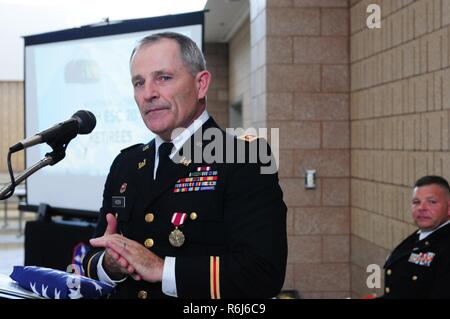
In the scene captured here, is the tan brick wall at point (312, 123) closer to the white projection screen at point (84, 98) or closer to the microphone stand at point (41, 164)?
the white projection screen at point (84, 98)

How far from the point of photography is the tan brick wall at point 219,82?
29.5ft

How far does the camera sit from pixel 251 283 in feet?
3.62

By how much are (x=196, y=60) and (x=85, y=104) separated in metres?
2.08

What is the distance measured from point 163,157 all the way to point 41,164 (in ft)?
0.90

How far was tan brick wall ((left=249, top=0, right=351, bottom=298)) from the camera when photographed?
12.0 feet

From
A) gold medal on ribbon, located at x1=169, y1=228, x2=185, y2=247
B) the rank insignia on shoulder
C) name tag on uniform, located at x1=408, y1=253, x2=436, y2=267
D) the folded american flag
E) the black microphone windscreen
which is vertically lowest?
name tag on uniform, located at x1=408, y1=253, x2=436, y2=267

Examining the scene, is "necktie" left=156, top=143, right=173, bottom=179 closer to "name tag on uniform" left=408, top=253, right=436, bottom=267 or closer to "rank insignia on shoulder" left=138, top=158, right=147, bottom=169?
"rank insignia on shoulder" left=138, top=158, right=147, bottom=169

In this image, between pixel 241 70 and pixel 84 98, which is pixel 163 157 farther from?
pixel 241 70

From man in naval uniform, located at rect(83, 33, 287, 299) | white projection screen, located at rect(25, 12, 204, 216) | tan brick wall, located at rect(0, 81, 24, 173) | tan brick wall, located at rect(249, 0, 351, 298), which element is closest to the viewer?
man in naval uniform, located at rect(83, 33, 287, 299)

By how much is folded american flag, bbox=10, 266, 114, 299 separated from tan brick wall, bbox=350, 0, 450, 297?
6.31 feet

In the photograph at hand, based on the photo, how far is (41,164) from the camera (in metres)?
1.14

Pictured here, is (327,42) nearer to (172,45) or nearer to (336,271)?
(336,271)

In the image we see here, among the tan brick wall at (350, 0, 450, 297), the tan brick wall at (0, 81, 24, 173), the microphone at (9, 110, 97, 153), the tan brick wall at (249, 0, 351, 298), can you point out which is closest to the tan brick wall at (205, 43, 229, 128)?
the tan brick wall at (0, 81, 24, 173)
